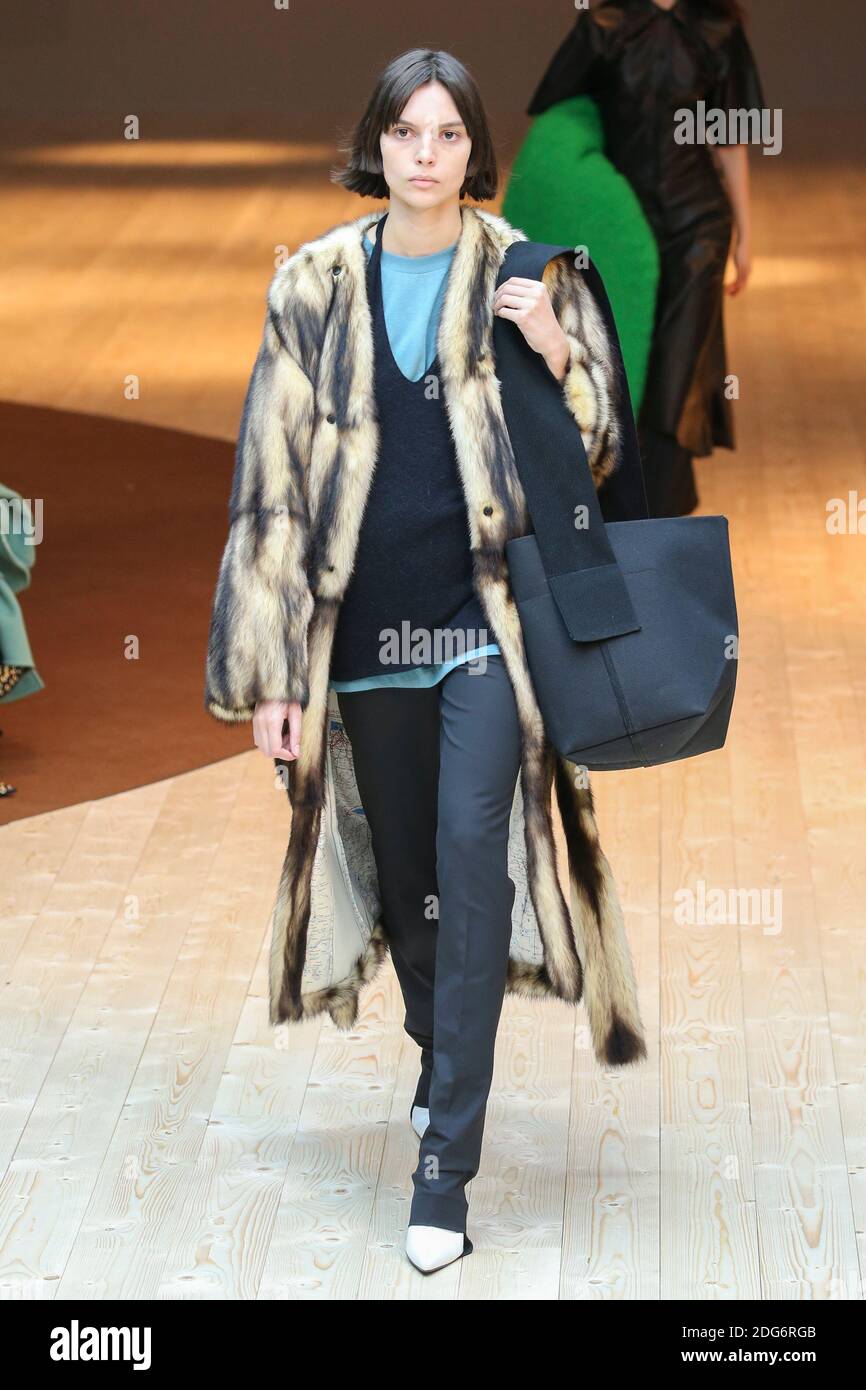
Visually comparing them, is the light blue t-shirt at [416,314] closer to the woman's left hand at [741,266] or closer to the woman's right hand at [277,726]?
the woman's right hand at [277,726]

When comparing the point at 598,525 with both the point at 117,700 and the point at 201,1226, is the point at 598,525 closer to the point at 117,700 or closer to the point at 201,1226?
the point at 201,1226

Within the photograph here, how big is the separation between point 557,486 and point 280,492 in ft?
1.37

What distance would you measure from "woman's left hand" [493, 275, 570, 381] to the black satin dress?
395cm

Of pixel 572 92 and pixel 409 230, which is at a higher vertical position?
pixel 409 230

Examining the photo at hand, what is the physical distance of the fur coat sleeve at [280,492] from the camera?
10.6 ft

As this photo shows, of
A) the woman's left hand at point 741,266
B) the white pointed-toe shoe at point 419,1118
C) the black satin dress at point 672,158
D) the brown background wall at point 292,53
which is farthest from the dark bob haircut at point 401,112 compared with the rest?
the brown background wall at point 292,53

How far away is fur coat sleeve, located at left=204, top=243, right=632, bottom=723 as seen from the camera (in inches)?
127

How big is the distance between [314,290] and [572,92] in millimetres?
3958

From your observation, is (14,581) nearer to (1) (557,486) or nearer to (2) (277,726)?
(2) (277,726)

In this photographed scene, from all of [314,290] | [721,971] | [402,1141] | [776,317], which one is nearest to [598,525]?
[314,290]

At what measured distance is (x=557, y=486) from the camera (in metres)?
3.22

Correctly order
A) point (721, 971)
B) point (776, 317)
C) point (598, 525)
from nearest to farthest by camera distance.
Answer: point (598, 525)
point (721, 971)
point (776, 317)

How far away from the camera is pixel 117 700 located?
20.9 feet

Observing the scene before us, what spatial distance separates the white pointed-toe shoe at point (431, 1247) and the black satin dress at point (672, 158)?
4.54 metres
